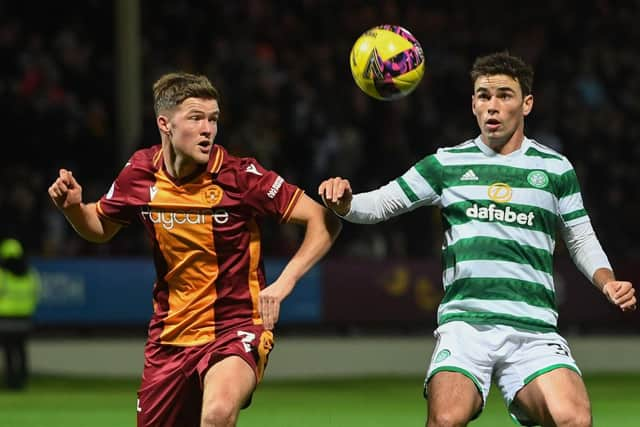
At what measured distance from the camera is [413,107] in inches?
827

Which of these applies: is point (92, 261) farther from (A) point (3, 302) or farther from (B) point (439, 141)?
(B) point (439, 141)

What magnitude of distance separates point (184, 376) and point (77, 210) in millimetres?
1011

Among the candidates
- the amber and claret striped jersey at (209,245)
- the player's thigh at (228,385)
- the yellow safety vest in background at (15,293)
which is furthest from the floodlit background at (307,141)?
the player's thigh at (228,385)

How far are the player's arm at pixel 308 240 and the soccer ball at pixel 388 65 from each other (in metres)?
0.89

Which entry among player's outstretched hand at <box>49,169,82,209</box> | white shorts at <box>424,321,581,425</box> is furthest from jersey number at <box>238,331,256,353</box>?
player's outstretched hand at <box>49,169,82,209</box>

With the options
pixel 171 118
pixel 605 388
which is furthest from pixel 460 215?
pixel 605 388

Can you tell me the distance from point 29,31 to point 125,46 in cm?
153

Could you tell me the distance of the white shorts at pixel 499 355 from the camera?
6.32 m

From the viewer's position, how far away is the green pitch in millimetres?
12227

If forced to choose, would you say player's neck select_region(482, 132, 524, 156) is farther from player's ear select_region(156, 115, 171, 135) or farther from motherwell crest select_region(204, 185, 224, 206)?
player's ear select_region(156, 115, 171, 135)

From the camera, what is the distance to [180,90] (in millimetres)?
6828

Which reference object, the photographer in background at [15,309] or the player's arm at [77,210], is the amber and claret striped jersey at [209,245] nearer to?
the player's arm at [77,210]

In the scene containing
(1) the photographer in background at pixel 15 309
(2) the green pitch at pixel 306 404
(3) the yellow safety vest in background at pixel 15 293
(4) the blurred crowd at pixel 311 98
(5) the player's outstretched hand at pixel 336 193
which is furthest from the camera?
(4) the blurred crowd at pixel 311 98

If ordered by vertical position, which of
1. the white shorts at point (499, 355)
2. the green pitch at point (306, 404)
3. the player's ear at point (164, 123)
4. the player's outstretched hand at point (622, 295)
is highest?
the player's ear at point (164, 123)
